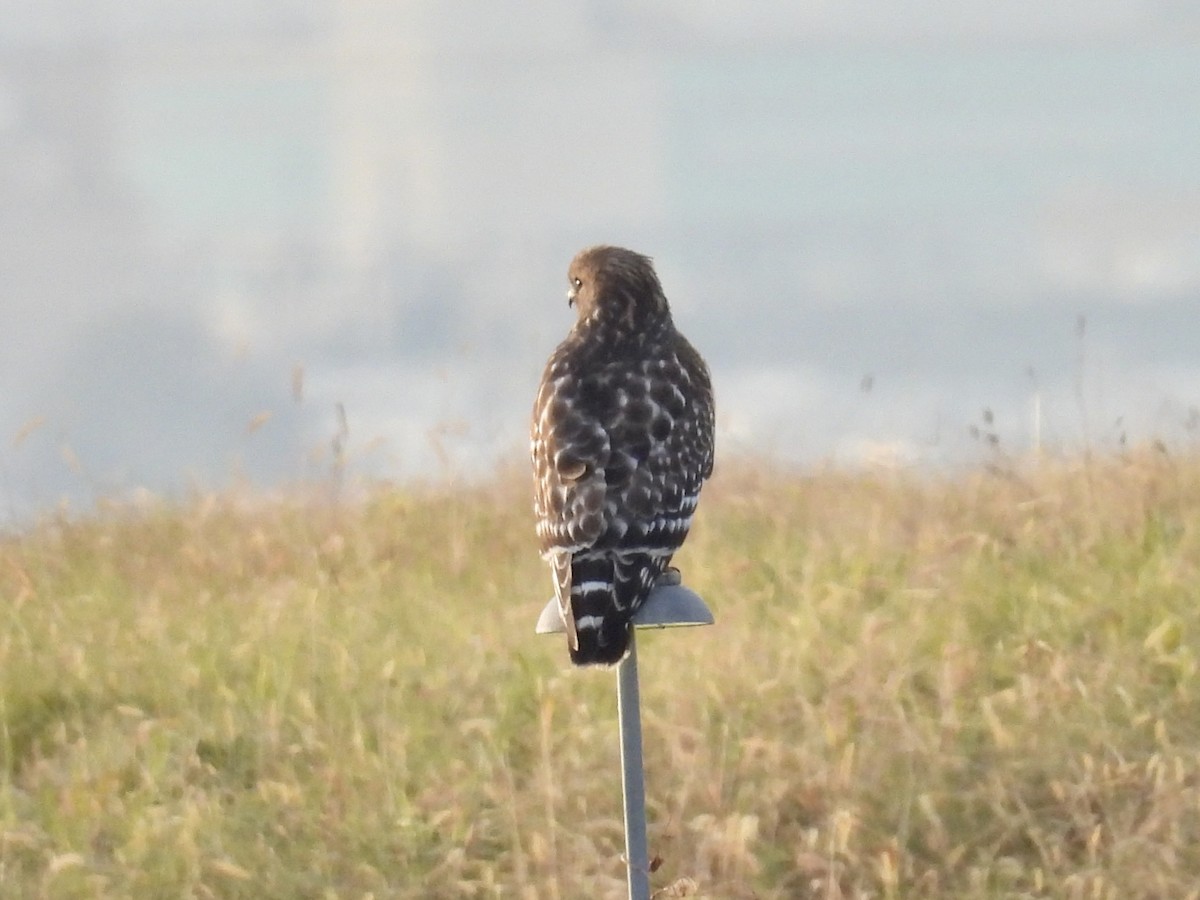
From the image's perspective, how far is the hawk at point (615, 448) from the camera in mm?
4074

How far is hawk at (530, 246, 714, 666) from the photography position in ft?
13.4

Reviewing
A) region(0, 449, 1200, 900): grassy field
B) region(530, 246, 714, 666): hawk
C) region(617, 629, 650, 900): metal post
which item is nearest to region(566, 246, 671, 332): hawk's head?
region(530, 246, 714, 666): hawk

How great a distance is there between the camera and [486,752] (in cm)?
594

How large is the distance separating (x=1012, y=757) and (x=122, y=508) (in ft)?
18.5

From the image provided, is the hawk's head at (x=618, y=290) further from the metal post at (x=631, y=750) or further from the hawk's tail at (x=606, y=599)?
the metal post at (x=631, y=750)

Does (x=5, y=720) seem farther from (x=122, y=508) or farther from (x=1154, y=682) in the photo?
(x=1154, y=682)

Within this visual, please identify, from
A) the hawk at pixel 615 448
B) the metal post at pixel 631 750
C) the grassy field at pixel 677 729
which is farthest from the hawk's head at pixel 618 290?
the metal post at pixel 631 750

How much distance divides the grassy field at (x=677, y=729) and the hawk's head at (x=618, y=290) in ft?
3.98

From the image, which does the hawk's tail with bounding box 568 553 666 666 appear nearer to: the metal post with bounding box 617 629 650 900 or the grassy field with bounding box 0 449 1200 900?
the metal post with bounding box 617 629 650 900

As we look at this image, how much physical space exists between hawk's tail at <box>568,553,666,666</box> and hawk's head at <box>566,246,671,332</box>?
1257 mm

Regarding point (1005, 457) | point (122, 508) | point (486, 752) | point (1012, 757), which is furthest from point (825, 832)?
point (122, 508)

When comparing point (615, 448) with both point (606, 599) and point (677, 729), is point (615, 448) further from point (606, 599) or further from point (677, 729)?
point (677, 729)

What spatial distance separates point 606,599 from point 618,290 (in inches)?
59.3

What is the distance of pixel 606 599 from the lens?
159 inches
